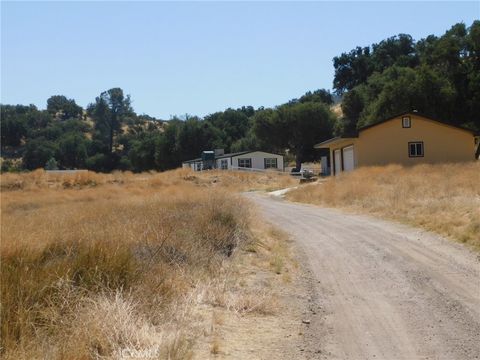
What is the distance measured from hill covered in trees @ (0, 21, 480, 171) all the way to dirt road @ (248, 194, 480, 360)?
42271 millimetres

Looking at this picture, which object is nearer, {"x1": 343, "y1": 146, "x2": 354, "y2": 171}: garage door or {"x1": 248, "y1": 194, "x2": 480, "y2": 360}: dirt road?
{"x1": 248, "y1": 194, "x2": 480, "y2": 360}: dirt road

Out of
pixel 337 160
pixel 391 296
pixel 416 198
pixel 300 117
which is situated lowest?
pixel 391 296

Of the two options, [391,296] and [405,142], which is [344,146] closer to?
[405,142]

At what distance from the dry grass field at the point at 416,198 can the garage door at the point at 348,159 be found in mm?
10660

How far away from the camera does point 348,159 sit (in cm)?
4509

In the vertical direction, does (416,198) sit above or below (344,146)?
below

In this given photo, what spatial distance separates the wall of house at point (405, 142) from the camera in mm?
41531

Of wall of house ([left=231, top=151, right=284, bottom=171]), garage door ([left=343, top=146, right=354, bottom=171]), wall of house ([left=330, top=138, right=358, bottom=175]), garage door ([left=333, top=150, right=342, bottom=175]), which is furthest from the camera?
wall of house ([left=231, top=151, right=284, bottom=171])

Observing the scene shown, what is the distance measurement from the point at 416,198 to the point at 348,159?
83.2 ft

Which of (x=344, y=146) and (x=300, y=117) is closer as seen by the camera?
(x=344, y=146)

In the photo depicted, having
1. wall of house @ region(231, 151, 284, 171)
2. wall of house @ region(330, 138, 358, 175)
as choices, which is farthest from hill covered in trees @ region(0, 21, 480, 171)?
wall of house @ region(330, 138, 358, 175)

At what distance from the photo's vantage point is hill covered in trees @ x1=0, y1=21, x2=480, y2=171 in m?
53.0

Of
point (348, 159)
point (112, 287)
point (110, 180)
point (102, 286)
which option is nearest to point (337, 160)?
point (348, 159)

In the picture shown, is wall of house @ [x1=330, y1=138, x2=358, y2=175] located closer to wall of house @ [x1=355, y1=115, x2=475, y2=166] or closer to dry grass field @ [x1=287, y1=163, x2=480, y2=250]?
wall of house @ [x1=355, y1=115, x2=475, y2=166]
